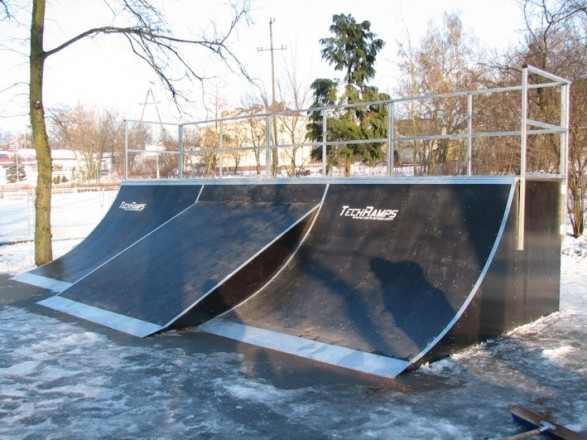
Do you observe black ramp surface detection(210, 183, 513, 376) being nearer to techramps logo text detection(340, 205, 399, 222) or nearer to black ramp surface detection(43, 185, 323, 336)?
techramps logo text detection(340, 205, 399, 222)

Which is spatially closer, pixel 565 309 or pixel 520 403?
pixel 520 403

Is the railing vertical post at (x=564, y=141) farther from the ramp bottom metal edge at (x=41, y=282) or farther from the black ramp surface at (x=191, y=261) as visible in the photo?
the ramp bottom metal edge at (x=41, y=282)

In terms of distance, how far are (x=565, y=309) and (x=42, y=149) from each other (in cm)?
1133

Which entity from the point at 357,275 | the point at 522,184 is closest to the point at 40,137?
the point at 357,275

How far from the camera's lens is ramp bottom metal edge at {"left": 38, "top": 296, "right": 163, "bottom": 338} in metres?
6.99

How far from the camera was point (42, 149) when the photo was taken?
13172mm

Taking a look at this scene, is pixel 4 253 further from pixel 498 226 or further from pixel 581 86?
pixel 581 86

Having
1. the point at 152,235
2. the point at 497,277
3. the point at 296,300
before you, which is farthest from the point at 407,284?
the point at 152,235

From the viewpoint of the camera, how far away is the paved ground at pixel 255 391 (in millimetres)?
4238

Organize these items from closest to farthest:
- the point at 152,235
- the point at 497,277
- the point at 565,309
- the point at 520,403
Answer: the point at 520,403 < the point at 497,277 < the point at 565,309 < the point at 152,235

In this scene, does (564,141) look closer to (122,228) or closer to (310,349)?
(310,349)

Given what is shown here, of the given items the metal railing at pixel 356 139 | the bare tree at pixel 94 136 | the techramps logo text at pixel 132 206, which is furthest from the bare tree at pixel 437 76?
the bare tree at pixel 94 136

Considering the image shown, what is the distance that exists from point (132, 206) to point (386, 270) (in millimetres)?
7336

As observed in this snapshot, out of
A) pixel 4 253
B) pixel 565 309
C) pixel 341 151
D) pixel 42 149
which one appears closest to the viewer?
pixel 565 309
